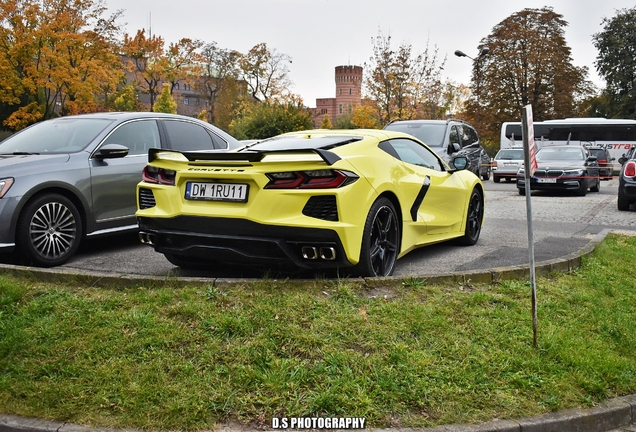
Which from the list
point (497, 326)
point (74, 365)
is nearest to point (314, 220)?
point (497, 326)

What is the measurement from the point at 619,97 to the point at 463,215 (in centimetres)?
6498

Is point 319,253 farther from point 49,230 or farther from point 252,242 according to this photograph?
point 49,230

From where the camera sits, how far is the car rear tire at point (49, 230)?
20.2ft

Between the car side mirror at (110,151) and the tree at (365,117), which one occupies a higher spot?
the tree at (365,117)

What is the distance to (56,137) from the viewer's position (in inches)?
288

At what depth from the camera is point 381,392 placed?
12.1 feet

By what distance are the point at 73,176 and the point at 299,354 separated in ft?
12.4

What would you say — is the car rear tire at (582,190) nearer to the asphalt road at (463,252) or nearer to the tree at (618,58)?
the asphalt road at (463,252)

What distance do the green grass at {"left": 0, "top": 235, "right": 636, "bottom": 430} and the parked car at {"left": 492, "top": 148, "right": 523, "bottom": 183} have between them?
24.2m

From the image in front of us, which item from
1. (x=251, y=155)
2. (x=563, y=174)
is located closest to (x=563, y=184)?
(x=563, y=174)

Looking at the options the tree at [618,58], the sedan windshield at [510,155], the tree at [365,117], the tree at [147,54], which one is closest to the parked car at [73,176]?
the sedan windshield at [510,155]

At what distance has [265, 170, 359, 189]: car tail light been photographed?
4914mm

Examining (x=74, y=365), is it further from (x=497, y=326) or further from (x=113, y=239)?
(x=113, y=239)

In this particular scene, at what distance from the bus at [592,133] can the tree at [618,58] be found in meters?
25.4
